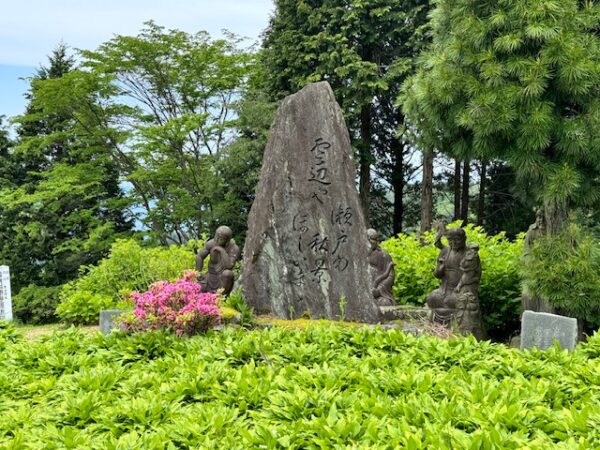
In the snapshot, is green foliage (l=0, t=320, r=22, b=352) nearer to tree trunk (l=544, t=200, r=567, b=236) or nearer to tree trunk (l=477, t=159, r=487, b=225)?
tree trunk (l=544, t=200, r=567, b=236)

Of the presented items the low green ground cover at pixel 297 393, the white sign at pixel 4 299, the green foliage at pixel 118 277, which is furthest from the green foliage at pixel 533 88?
the white sign at pixel 4 299

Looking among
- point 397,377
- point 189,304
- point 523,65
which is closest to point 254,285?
point 189,304

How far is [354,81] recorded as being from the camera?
44.2ft

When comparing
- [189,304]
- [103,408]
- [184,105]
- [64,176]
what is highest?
[184,105]

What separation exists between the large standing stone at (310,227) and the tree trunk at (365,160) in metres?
8.09

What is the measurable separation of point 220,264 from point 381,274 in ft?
7.17

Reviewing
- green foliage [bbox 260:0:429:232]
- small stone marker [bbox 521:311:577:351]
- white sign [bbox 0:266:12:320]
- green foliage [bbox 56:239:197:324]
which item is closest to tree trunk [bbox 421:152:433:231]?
green foliage [bbox 260:0:429:232]

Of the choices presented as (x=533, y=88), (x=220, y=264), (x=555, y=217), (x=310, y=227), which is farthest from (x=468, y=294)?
(x=220, y=264)

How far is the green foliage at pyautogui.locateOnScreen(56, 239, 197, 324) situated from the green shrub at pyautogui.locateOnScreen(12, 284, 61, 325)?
4.79 meters

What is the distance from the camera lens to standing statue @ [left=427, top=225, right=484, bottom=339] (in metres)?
6.18

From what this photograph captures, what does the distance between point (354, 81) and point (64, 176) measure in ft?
27.0

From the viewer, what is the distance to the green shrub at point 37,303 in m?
15.2

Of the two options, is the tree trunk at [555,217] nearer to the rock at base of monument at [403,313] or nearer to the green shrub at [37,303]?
the rock at base of monument at [403,313]

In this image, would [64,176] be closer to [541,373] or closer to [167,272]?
[167,272]
